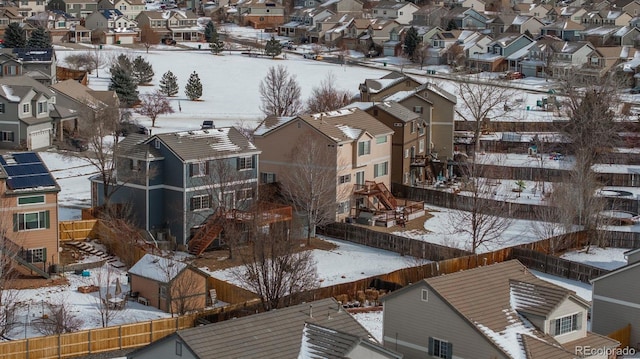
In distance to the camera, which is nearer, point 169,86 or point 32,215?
point 32,215

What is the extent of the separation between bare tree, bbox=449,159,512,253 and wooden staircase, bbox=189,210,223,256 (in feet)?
35.9

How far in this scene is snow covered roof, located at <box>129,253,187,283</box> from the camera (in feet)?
127

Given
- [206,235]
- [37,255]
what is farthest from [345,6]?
[37,255]

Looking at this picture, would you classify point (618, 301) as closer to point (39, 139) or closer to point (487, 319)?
point (487, 319)

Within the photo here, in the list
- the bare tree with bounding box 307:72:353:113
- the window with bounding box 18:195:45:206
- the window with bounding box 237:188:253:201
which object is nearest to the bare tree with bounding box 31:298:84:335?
the window with bounding box 18:195:45:206

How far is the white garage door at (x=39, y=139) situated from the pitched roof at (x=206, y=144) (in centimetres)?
1984

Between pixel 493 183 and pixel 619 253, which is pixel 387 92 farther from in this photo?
pixel 619 253

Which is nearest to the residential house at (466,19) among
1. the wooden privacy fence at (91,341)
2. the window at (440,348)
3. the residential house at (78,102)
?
the residential house at (78,102)

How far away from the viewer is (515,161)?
66.4m

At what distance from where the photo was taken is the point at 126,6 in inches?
5699

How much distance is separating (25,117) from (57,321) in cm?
3477

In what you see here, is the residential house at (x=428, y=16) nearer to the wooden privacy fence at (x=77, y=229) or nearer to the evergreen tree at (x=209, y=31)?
the evergreen tree at (x=209, y=31)

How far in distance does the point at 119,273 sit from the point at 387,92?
31.1m

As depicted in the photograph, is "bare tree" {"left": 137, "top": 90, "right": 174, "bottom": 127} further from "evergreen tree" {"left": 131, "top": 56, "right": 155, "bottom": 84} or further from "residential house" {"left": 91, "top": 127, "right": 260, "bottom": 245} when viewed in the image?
"residential house" {"left": 91, "top": 127, "right": 260, "bottom": 245}
